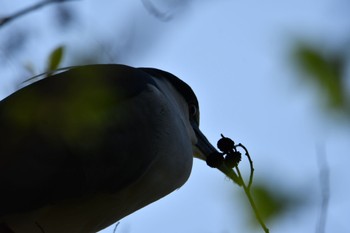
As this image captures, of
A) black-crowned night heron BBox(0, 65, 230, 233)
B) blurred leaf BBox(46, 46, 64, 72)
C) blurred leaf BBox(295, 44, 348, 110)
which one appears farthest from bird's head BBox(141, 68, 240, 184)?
blurred leaf BBox(295, 44, 348, 110)

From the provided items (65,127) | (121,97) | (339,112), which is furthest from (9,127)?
(339,112)

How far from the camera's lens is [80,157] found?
2.51 meters

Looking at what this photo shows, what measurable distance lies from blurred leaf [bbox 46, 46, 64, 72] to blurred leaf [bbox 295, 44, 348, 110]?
42.5 inches

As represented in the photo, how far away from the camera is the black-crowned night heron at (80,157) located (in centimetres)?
241

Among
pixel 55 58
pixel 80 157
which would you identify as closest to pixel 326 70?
pixel 55 58

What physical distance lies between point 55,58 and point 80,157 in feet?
2.08

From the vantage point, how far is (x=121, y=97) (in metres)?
2.70

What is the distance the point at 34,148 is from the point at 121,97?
17.7 inches

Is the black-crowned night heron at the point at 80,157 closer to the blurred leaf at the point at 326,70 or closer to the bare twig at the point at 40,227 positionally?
the bare twig at the point at 40,227

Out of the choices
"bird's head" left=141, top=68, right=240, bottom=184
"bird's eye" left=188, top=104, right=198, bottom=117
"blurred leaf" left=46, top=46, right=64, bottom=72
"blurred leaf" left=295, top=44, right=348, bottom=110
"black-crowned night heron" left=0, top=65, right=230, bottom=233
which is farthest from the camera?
"bird's eye" left=188, top=104, right=198, bottom=117

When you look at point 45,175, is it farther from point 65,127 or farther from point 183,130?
point 183,130

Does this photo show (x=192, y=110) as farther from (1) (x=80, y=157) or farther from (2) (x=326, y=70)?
(2) (x=326, y=70)

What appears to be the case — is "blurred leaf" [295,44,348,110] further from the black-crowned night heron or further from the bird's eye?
the bird's eye

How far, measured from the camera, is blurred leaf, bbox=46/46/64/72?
1955mm
